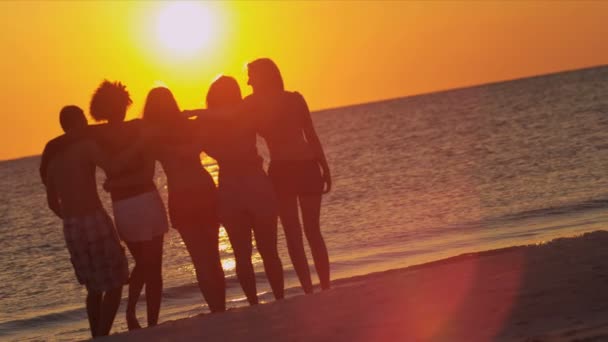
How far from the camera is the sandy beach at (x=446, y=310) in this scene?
22.6 feet

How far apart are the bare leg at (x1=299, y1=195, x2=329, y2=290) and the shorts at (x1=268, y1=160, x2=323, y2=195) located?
11 cm

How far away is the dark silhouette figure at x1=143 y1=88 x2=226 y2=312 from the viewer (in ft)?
28.0

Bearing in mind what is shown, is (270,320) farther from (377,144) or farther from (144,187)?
(377,144)

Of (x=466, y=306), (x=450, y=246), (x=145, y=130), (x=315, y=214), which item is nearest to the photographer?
(x=466, y=306)

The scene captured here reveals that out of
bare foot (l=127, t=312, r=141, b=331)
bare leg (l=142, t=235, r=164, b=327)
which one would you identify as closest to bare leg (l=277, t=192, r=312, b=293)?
bare leg (l=142, t=235, r=164, b=327)

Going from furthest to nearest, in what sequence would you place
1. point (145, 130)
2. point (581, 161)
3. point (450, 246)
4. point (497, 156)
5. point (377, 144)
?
point (377, 144) → point (497, 156) → point (581, 161) → point (450, 246) → point (145, 130)

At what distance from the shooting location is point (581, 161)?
103 ft

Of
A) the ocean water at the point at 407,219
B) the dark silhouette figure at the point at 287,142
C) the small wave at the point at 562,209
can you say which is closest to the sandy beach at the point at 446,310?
the dark silhouette figure at the point at 287,142

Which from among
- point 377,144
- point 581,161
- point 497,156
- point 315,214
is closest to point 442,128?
Answer: point 377,144

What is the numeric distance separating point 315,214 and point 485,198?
1610 cm

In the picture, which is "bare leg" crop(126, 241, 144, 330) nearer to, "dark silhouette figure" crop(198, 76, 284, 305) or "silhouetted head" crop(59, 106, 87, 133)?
"dark silhouette figure" crop(198, 76, 284, 305)

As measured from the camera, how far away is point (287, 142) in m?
9.03

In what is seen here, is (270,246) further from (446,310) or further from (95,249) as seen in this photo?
(446,310)

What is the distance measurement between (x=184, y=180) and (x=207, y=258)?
66 centimetres
